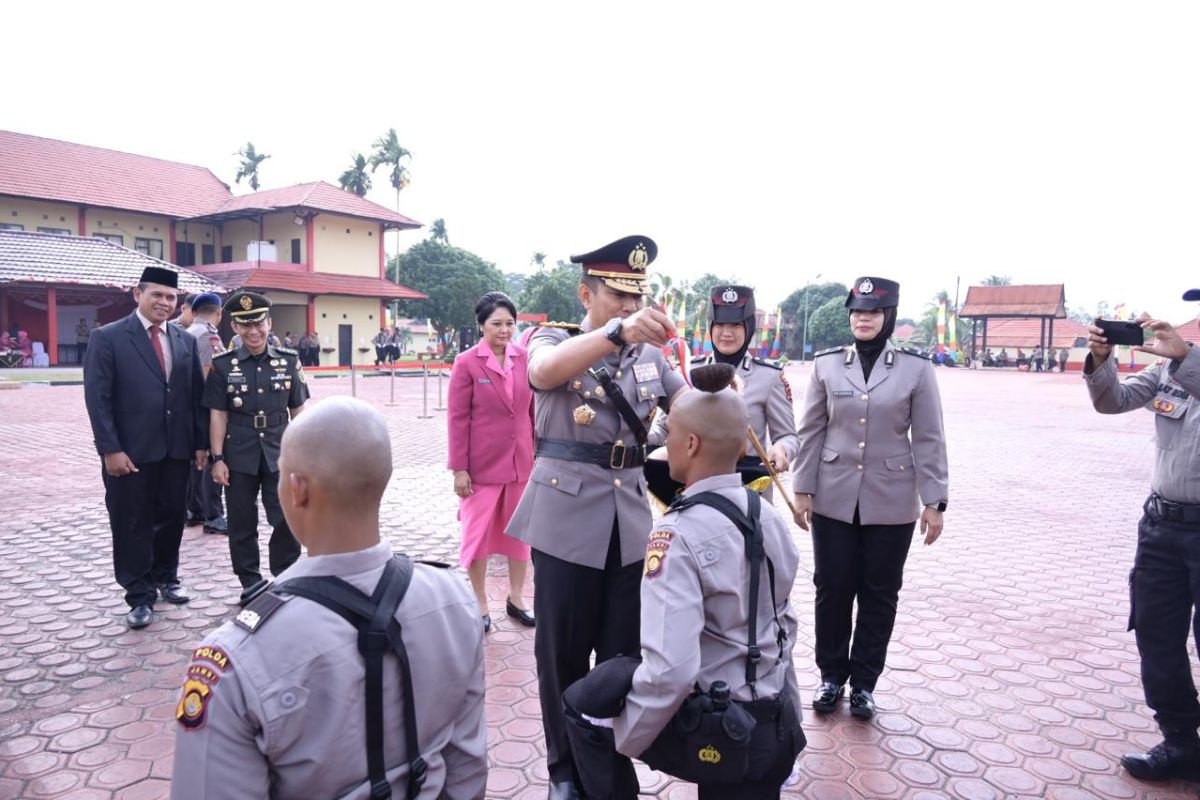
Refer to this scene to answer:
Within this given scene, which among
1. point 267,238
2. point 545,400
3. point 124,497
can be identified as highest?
point 267,238

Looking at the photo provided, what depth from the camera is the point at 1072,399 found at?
25.1 m

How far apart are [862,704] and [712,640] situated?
202 cm

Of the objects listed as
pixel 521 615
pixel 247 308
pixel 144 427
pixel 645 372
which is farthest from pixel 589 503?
pixel 144 427

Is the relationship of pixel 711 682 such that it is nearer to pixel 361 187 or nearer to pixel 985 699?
pixel 985 699

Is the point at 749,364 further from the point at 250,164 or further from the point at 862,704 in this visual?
the point at 250,164

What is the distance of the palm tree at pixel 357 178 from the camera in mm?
48906

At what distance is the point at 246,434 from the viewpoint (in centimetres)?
483

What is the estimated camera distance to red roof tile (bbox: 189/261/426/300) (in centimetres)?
3219

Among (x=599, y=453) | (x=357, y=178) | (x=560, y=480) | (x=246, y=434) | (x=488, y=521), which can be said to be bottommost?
(x=488, y=521)

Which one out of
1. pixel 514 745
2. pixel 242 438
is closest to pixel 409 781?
pixel 514 745

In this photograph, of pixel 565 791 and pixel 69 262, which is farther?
pixel 69 262

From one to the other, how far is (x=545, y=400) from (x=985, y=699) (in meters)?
2.92

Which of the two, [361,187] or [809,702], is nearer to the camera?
[809,702]

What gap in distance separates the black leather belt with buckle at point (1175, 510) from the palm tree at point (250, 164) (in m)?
55.0
